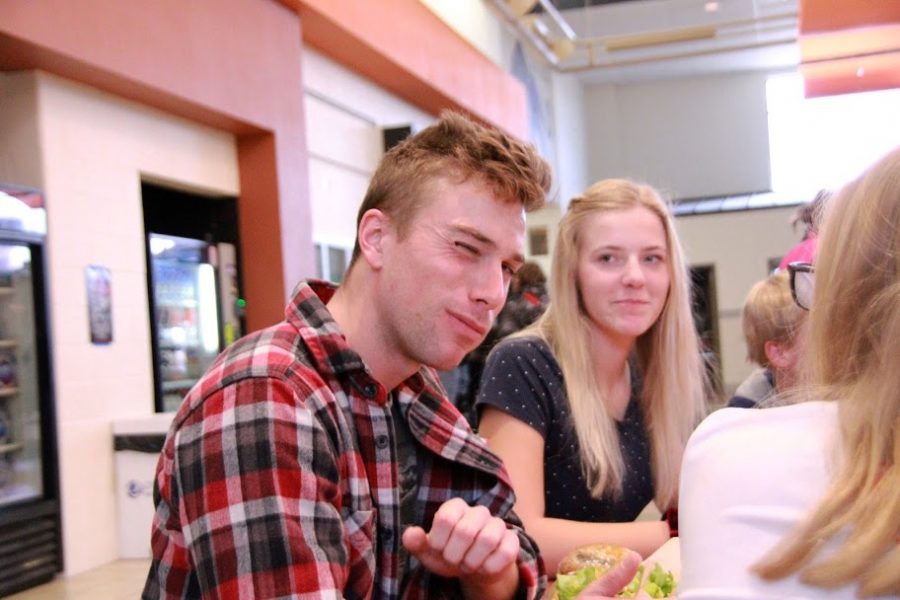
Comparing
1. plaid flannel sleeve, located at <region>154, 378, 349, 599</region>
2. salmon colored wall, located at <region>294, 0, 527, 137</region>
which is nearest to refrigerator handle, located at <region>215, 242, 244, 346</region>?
salmon colored wall, located at <region>294, 0, 527, 137</region>

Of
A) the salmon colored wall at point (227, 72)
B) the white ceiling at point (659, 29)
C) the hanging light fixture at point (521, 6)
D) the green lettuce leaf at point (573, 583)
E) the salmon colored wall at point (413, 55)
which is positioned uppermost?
the white ceiling at point (659, 29)

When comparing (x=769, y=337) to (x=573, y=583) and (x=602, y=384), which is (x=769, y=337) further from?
(x=573, y=583)

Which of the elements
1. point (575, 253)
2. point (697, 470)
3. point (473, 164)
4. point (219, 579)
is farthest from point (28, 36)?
point (697, 470)

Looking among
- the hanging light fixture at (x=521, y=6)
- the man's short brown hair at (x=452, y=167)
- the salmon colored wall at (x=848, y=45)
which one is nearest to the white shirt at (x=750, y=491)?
the man's short brown hair at (x=452, y=167)

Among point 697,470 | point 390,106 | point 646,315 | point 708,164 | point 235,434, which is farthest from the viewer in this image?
point 708,164

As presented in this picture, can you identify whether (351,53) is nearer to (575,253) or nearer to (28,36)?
(28,36)

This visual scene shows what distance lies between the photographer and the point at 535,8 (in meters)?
10.7

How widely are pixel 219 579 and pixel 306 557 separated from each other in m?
0.11

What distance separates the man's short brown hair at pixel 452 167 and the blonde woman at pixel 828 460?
0.50 meters

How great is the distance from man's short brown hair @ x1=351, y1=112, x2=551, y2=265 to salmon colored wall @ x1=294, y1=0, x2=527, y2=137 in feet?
17.1

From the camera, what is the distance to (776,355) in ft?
8.85

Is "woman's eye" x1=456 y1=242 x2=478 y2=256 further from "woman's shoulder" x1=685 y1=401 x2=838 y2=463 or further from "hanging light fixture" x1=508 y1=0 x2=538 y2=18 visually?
"hanging light fixture" x1=508 y1=0 x2=538 y2=18

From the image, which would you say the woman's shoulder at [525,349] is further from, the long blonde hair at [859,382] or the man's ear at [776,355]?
the long blonde hair at [859,382]

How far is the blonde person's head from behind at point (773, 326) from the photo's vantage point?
2.61m
